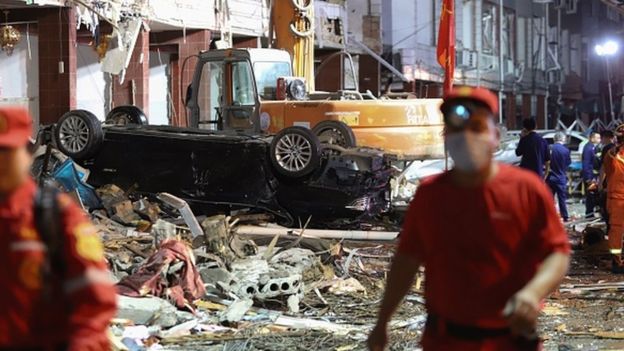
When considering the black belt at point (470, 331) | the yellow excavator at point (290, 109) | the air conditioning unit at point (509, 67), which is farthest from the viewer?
the air conditioning unit at point (509, 67)

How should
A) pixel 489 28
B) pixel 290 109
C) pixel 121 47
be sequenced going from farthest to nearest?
pixel 489 28, pixel 121 47, pixel 290 109

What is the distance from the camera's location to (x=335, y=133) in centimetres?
1409

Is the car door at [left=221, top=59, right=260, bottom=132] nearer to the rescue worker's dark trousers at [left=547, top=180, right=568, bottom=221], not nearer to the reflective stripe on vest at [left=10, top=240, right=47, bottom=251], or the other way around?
the rescue worker's dark trousers at [left=547, top=180, right=568, bottom=221]

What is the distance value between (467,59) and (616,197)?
24.8 m

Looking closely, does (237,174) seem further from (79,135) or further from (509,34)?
(509,34)

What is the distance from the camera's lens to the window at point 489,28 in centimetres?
3753

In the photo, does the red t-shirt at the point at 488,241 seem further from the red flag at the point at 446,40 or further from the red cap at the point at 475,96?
the red flag at the point at 446,40

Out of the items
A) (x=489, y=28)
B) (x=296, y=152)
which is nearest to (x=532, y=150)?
(x=296, y=152)

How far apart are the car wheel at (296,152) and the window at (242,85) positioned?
201cm

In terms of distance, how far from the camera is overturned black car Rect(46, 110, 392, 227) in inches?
513

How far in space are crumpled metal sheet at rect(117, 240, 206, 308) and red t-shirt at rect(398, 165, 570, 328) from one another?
477cm

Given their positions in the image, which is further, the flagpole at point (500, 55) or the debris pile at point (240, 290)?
the flagpole at point (500, 55)

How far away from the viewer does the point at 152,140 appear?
13.5m

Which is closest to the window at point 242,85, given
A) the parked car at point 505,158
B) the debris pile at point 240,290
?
the debris pile at point 240,290
